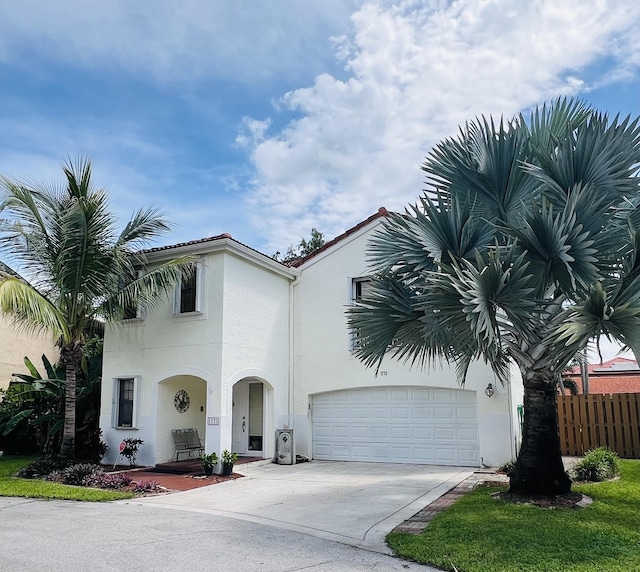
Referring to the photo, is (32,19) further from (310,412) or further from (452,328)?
(310,412)

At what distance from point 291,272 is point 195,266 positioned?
3.60 metres

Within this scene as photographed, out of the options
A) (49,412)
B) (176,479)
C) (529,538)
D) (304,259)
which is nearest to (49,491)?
(176,479)

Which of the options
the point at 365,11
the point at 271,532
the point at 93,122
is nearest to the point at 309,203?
the point at 93,122

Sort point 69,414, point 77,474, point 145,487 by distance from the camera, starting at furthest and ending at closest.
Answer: point 69,414
point 77,474
point 145,487

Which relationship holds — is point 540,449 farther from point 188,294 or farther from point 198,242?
point 188,294

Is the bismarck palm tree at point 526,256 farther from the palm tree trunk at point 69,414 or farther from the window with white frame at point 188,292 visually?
the palm tree trunk at point 69,414

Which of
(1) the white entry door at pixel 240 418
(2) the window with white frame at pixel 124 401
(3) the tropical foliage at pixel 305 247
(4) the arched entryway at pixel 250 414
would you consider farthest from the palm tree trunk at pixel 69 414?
(3) the tropical foliage at pixel 305 247

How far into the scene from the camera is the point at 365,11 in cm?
1059

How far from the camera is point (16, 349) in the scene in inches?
944

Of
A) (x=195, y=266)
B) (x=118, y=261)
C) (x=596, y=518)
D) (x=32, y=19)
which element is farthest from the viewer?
(x=195, y=266)

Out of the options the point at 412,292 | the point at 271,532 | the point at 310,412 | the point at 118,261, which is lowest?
the point at 271,532

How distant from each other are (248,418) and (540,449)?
10.4m

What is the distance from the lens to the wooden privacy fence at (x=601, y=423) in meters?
16.4

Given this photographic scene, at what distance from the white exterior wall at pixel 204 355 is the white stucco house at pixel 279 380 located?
0.11 ft
